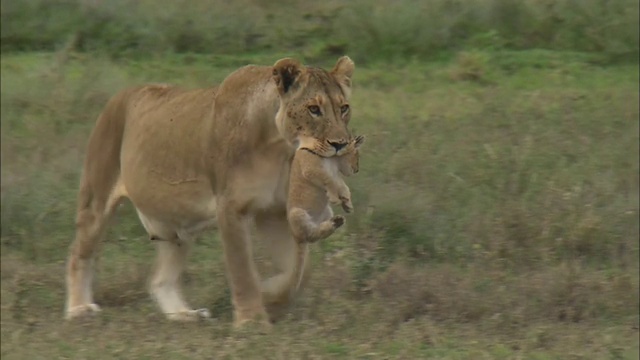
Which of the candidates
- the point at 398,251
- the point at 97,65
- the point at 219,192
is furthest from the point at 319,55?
the point at 219,192

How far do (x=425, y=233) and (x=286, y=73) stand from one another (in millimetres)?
2052

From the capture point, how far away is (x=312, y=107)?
20.6 feet

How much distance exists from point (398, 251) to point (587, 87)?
351cm

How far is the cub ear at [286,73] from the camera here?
6.36 meters

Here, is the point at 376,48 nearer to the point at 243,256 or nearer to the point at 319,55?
the point at 319,55

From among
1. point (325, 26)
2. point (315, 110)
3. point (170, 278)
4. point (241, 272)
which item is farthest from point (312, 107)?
point (325, 26)

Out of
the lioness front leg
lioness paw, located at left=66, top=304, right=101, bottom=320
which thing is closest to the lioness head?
the lioness front leg

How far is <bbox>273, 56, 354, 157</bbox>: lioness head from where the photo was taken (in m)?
6.23

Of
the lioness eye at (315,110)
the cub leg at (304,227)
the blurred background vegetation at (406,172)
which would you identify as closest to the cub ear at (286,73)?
the lioness eye at (315,110)

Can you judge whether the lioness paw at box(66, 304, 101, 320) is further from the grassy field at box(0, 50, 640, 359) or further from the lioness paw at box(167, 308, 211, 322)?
the lioness paw at box(167, 308, 211, 322)

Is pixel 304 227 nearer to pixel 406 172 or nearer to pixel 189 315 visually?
pixel 189 315

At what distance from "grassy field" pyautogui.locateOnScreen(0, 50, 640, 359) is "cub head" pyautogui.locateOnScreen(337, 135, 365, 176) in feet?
2.46

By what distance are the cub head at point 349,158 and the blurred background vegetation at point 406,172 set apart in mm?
742

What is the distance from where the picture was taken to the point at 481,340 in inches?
257
